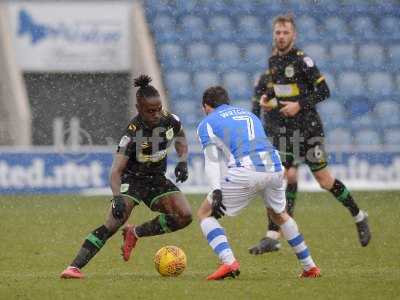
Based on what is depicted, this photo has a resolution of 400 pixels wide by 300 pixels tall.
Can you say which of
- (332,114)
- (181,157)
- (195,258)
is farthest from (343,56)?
(181,157)

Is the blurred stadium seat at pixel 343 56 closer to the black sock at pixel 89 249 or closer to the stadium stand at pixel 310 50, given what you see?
the stadium stand at pixel 310 50

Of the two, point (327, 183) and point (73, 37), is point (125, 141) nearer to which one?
point (327, 183)

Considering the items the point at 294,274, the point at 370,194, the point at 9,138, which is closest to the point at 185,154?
the point at 294,274

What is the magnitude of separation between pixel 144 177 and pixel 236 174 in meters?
1.09

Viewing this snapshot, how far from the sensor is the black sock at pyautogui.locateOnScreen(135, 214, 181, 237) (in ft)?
32.9

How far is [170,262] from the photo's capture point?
9.50 meters

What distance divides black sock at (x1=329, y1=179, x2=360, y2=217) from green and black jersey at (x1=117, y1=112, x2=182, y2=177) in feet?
8.38

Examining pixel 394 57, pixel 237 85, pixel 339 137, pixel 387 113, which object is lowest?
pixel 339 137

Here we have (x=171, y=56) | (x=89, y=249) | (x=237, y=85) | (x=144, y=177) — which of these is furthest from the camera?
(x=171, y=56)

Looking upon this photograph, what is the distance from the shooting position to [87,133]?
22297mm

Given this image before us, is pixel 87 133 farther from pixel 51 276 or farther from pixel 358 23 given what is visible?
pixel 51 276

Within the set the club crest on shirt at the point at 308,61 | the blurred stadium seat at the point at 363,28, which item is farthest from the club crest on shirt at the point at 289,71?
the blurred stadium seat at the point at 363,28

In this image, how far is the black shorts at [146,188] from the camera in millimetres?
9727

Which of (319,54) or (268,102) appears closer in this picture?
(268,102)
